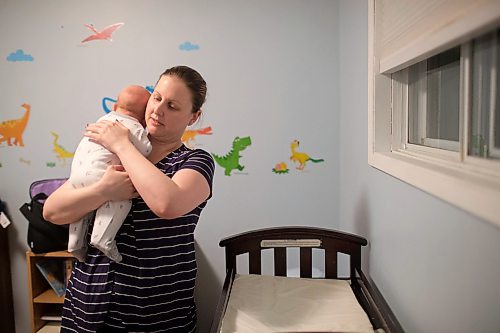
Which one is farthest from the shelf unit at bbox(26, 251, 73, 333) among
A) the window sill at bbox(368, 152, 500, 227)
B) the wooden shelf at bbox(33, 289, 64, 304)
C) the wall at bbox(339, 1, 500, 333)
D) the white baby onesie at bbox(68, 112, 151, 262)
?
the window sill at bbox(368, 152, 500, 227)

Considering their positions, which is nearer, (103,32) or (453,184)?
(453,184)

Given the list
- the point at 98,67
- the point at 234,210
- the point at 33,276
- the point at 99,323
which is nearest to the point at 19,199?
the point at 33,276

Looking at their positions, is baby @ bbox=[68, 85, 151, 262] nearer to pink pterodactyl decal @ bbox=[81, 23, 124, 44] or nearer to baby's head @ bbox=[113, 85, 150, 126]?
baby's head @ bbox=[113, 85, 150, 126]

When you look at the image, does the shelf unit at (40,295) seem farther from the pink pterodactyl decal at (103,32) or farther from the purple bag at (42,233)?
the pink pterodactyl decal at (103,32)

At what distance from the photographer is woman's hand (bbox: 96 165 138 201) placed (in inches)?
48.0

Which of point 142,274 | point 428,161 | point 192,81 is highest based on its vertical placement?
point 192,81

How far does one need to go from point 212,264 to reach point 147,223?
4.85 feet

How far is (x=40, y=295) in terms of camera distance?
2.57 metres

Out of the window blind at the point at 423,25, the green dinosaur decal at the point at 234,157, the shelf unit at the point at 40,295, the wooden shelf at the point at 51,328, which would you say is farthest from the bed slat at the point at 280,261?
the wooden shelf at the point at 51,328

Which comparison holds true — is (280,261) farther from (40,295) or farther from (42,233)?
(40,295)

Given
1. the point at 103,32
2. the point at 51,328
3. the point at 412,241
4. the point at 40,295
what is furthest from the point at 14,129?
the point at 412,241

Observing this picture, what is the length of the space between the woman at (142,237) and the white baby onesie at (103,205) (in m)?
0.03

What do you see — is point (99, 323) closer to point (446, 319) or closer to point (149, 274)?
point (149, 274)

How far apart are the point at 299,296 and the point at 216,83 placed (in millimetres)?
1496
